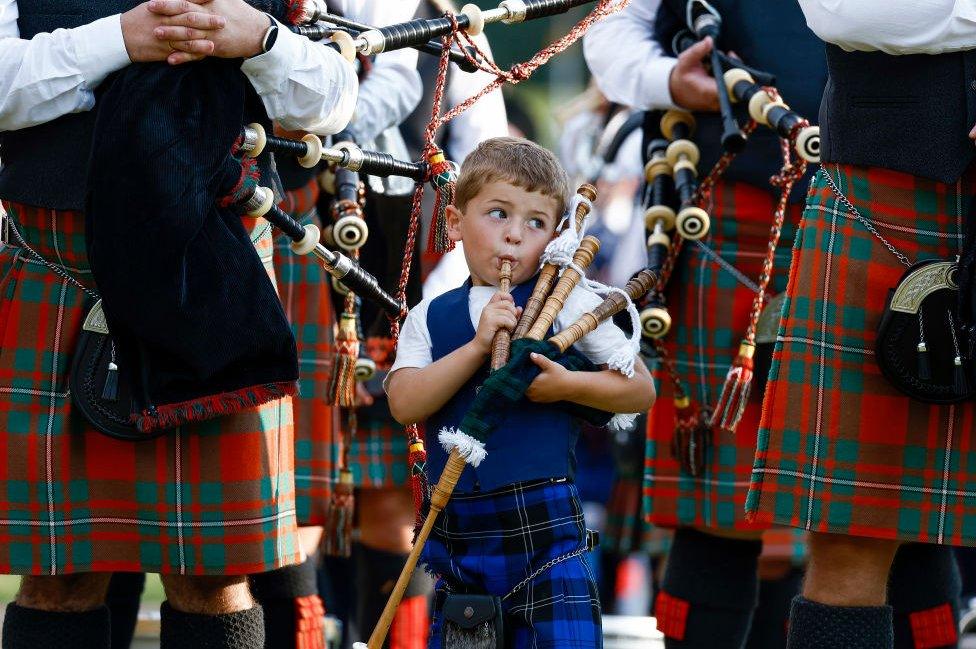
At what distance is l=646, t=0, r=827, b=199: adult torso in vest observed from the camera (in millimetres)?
3611

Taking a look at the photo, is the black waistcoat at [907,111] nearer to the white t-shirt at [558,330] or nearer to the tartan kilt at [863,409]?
the tartan kilt at [863,409]

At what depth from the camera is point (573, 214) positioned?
105 inches

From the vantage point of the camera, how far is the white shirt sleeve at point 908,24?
265 cm

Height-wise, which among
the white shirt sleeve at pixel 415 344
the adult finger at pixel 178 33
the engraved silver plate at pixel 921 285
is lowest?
the white shirt sleeve at pixel 415 344

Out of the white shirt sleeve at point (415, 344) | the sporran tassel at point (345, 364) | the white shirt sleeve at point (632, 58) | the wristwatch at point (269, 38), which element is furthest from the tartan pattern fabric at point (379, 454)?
the wristwatch at point (269, 38)

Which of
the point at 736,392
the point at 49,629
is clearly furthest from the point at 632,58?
the point at 49,629

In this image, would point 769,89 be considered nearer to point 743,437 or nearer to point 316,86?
point 743,437

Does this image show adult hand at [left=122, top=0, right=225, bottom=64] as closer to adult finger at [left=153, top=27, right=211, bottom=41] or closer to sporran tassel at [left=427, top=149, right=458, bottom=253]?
adult finger at [left=153, top=27, right=211, bottom=41]

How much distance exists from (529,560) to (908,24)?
3.55 ft

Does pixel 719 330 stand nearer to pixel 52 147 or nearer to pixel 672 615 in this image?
pixel 672 615

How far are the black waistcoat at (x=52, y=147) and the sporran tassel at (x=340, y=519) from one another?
133cm

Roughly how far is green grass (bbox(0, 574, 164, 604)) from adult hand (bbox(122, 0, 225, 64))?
10.3ft

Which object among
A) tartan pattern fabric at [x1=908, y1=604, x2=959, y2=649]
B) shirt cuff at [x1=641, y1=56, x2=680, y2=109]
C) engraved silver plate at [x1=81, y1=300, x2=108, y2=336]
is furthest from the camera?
shirt cuff at [x1=641, y1=56, x2=680, y2=109]

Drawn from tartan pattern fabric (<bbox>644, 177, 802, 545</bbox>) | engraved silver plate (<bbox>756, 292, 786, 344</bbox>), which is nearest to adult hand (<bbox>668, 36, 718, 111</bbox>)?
tartan pattern fabric (<bbox>644, 177, 802, 545</bbox>)
